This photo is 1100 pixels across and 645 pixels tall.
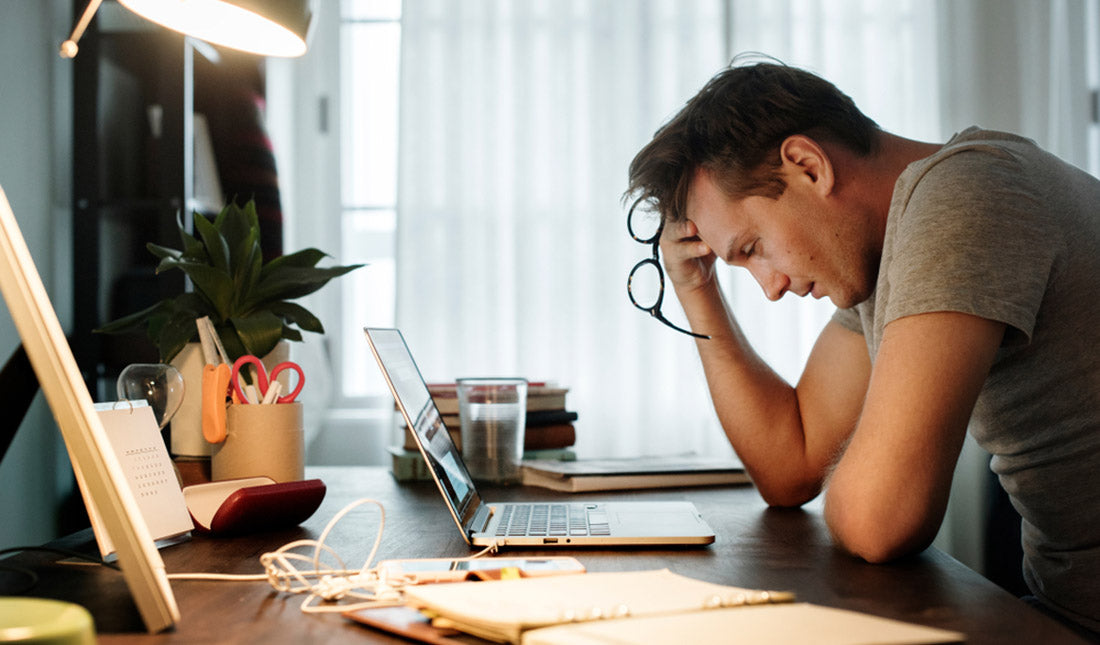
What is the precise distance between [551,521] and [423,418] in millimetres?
204

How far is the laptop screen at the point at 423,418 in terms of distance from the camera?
0.91 meters

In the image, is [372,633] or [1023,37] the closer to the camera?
[372,633]

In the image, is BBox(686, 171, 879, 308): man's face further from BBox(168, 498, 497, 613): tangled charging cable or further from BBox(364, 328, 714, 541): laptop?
BBox(168, 498, 497, 613): tangled charging cable

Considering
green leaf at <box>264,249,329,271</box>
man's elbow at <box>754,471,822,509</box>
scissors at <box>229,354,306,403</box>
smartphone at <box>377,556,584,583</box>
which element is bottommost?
man's elbow at <box>754,471,822,509</box>

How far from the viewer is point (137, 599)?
59cm

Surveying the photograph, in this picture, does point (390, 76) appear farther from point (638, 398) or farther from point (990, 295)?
point (990, 295)

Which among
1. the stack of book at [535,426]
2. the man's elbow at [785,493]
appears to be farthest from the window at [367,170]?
the man's elbow at [785,493]

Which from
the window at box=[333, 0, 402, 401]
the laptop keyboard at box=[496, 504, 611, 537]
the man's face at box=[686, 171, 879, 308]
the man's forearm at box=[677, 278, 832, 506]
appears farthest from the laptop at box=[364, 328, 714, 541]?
the window at box=[333, 0, 402, 401]

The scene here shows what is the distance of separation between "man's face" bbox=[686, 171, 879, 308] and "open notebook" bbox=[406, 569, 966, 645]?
0.69 m

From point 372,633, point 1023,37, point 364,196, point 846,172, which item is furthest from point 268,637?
point 1023,37

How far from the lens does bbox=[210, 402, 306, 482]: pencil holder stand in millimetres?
1134

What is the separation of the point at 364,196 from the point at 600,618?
255 centimetres

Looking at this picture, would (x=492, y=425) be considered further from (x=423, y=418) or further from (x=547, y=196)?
(x=547, y=196)

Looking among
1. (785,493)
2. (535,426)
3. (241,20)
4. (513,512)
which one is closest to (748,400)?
(785,493)
